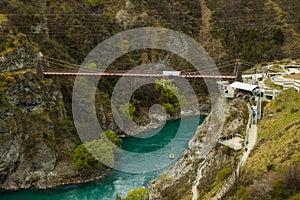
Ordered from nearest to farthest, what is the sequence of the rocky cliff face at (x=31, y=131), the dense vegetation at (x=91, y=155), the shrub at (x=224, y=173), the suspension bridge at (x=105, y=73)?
the shrub at (x=224, y=173)
the rocky cliff face at (x=31, y=131)
the dense vegetation at (x=91, y=155)
the suspension bridge at (x=105, y=73)

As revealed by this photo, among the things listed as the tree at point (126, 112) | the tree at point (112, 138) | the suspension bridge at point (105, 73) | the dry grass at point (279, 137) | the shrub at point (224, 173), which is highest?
the suspension bridge at point (105, 73)

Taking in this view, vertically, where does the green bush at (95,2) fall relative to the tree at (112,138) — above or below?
above

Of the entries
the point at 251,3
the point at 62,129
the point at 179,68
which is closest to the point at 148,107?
the point at 179,68

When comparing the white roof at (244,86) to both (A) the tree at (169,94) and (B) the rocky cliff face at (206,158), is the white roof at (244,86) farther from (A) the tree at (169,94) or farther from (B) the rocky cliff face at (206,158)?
(A) the tree at (169,94)

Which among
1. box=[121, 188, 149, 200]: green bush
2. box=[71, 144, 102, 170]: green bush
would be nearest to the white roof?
box=[121, 188, 149, 200]: green bush

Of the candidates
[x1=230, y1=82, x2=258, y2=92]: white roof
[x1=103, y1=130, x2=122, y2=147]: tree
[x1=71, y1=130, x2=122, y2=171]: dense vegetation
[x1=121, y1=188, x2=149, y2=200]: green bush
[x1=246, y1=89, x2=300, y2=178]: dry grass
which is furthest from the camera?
[x1=103, y1=130, x2=122, y2=147]: tree

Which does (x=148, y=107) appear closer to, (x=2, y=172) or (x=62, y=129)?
(x=62, y=129)

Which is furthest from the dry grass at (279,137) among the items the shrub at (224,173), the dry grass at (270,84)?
the shrub at (224,173)

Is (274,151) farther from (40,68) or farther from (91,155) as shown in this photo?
(40,68)

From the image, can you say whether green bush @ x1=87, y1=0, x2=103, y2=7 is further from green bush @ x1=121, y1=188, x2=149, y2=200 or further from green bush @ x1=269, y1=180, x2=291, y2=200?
green bush @ x1=269, y1=180, x2=291, y2=200

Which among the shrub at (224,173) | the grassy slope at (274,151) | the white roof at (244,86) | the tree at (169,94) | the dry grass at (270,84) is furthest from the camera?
the tree at (169,94)

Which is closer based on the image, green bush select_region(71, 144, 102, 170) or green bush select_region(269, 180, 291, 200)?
green bush select_region(269, 180, 291, 200)
